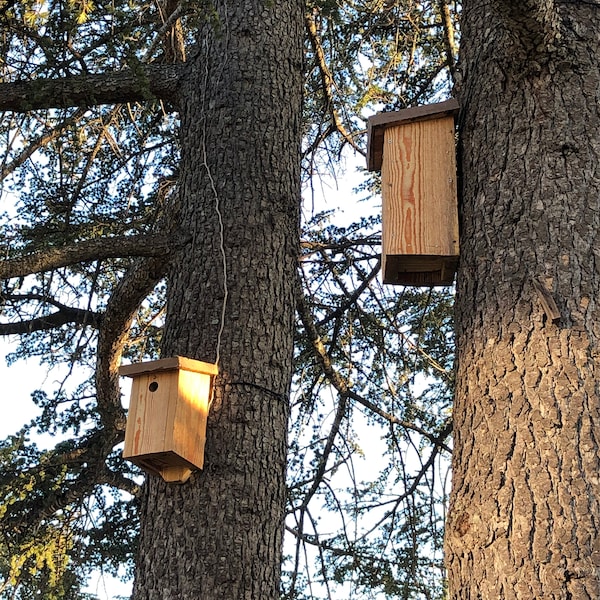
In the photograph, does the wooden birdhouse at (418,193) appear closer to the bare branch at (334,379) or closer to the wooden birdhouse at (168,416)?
the wooden birdhouse at (168,416)

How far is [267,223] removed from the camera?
3.48 meters

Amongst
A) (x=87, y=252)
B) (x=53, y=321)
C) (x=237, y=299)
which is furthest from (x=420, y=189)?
(x=53, y=321)

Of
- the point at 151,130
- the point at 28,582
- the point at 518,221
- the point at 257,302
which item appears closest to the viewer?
the point at 518,221

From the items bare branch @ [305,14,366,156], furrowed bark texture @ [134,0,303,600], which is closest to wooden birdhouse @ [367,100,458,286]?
furrowed bark texture @ [134,0,303,600]

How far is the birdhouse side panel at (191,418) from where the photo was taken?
2.87 m

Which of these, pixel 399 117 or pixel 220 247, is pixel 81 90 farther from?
pixel 399 117

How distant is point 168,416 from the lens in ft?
9.51

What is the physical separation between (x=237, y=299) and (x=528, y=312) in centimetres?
128

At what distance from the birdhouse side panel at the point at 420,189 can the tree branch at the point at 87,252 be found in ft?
3.53

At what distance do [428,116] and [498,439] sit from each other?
3.65 feet

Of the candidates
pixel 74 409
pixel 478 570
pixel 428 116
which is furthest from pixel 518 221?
pixel 74 409

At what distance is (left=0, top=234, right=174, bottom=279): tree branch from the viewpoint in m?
3.33

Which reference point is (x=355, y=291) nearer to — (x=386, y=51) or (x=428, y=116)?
(x=386, y=51)

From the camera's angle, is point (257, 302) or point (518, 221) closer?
point (518, 221)
